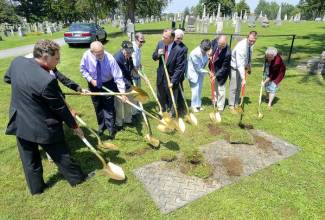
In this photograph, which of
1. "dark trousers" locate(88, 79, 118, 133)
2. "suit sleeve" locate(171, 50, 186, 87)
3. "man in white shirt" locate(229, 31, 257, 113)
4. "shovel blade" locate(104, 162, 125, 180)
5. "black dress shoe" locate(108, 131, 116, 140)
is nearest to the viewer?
"shovel blade" locate(104, 162, 125, 180)

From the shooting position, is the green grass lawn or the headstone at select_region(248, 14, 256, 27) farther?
the headstone at select_region(248, 14, 256, 27)

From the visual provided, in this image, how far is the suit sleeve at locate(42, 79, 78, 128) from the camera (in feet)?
10.3

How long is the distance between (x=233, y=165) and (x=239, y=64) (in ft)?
8.72

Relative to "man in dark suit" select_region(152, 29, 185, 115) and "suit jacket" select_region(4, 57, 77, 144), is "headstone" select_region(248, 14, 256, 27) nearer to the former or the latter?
"man in dark suit" select_region(152, 29, 185, 115)

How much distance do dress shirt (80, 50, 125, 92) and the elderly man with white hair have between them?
3.79 metres

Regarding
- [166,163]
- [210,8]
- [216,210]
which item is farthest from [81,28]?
[210,8]

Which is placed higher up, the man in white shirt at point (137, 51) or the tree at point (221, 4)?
the tree at point (221, 4)

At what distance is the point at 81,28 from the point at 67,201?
54.3ft

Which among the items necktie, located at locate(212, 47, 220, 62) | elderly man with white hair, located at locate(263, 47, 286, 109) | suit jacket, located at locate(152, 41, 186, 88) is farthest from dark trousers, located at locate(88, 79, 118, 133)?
elderly man with white hair, located at locate(263, 47, 286, 109)

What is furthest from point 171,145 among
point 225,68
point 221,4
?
point 221,4

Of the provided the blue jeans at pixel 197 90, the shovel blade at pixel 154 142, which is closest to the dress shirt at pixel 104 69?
the shovel blade at pixel 154 142

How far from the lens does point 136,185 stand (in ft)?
13.8

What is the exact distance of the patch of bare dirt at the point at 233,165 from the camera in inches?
176

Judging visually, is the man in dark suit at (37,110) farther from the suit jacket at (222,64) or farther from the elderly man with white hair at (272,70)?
the elderly man with white hair at (272,70)
